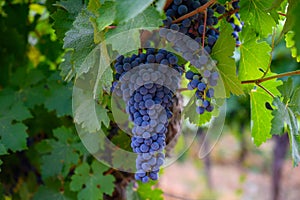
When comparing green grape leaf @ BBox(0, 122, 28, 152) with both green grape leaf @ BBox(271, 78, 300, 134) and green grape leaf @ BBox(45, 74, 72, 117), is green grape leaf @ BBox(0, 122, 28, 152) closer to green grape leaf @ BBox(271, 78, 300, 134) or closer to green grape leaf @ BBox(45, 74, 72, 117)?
green grape leaf @ BBox(45, 74, 72, 117)

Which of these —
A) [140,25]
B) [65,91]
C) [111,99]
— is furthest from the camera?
[65,91]

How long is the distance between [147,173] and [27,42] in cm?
85

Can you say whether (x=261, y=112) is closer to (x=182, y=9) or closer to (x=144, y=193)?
(x=182, y=9)

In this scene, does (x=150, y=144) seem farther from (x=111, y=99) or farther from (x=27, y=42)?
(x=27, y=42)

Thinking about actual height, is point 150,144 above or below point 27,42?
below

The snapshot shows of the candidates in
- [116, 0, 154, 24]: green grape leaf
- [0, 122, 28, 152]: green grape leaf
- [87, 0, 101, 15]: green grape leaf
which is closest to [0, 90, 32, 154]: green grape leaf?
[0, 122, 28, 152]: green grape leaf

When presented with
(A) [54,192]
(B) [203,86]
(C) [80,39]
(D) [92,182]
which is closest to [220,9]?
(B) [203,86]

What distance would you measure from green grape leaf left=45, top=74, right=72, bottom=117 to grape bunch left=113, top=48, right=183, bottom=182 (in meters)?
0.40

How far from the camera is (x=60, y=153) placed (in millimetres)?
1121

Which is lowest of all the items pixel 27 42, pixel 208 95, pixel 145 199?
pixel 145 199

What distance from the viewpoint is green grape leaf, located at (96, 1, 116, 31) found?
589mm

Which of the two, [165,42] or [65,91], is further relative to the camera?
[65,91]

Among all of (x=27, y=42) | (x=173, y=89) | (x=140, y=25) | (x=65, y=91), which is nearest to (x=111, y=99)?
(x=173, y=89)

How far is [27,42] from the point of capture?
4.58 ft
